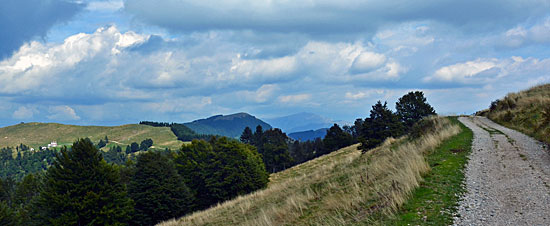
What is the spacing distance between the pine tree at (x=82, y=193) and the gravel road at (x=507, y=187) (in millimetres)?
36172

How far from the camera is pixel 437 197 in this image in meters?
9.33

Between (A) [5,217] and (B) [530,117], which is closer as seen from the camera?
(B) [530,117]

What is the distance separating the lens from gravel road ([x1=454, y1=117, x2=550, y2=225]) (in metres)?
7.36

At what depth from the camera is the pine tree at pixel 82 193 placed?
35469 mm

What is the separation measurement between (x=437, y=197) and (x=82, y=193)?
38117mm

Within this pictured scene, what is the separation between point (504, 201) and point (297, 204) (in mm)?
7384

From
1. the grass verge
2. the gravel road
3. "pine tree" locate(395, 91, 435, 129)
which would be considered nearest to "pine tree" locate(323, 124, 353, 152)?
"pine tree" locate(395, 91, 435, 129)

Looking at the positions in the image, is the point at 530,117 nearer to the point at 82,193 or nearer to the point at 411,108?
the point at 411,108

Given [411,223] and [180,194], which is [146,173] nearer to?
[180,194]

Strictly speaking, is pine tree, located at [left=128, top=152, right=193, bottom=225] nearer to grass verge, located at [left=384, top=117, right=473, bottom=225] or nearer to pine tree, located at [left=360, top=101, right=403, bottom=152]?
pine tree, located at [left=360, top=101, right=403, bottom=152]

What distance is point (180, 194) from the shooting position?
158ft

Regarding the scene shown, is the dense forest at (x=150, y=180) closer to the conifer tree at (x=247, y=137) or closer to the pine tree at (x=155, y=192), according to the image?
the pine tree at (x=155, y=192)

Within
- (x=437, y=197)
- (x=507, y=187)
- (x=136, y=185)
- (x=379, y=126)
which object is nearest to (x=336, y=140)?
(x=379, y=126)

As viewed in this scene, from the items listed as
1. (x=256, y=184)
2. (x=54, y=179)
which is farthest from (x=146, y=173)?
(x=256, y=184)
